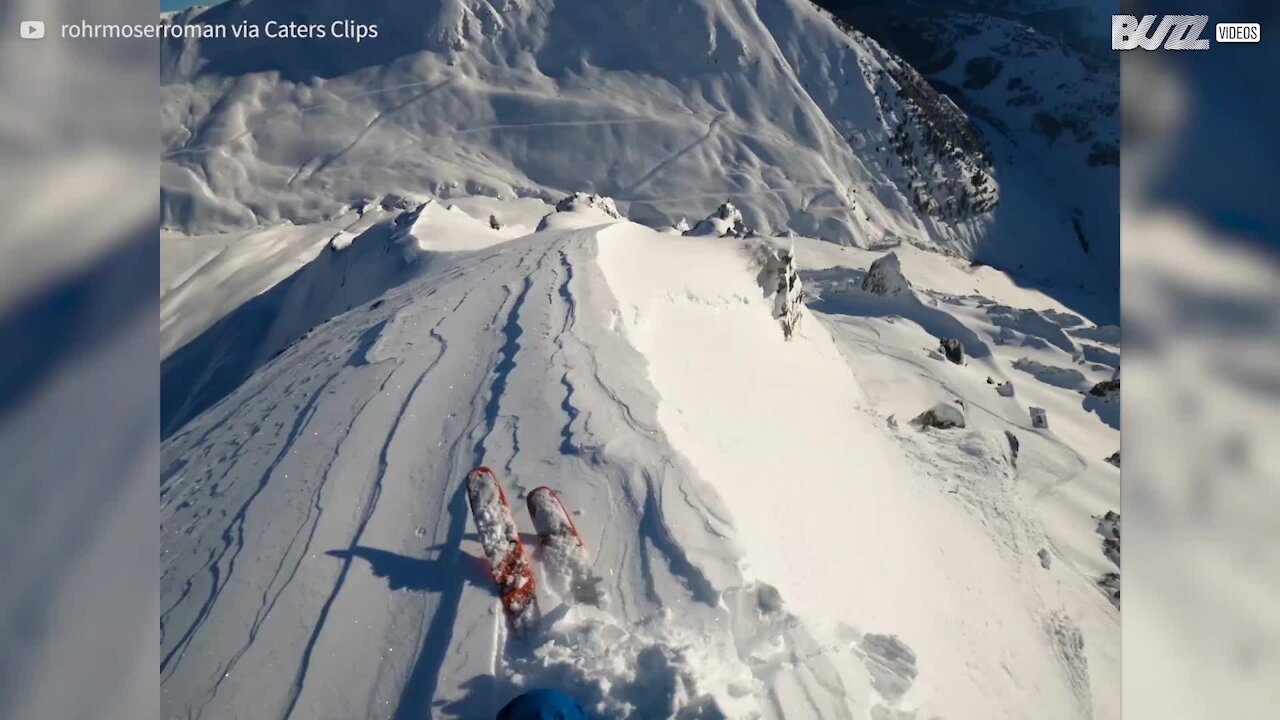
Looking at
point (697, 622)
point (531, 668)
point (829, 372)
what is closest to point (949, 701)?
point (697, 622)

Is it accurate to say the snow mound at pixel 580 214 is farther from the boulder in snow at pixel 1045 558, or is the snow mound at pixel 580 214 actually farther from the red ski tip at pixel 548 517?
the red ski tip at pixel 548 517

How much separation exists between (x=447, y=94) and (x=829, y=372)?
17.1 meters

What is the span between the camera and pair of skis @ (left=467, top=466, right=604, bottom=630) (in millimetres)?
2270

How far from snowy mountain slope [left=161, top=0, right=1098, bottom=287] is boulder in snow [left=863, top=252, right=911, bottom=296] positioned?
7.79 meters

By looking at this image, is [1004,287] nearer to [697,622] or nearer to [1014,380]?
[1014,380]

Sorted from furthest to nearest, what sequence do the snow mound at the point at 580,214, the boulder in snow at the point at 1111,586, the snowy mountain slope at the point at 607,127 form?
1. the snowy mountain slope at the point at 607,127
2. the snow mound at the point at 580,214
3. the boulder in snow at the point at 1111,586

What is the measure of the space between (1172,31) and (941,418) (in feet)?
14.4

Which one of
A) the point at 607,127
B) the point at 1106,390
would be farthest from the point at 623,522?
the point at 607,127

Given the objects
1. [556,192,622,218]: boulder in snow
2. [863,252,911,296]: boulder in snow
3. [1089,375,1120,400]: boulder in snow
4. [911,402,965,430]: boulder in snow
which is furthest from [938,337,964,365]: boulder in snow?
[556,192,622,218]: boulder in snow

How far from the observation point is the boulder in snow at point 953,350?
8.16 m

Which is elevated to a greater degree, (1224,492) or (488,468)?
(1224,492)

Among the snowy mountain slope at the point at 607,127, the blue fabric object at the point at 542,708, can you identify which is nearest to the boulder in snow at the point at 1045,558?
the blue fabric object at the point at 542,708

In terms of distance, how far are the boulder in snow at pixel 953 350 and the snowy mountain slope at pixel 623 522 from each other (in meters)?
2.31

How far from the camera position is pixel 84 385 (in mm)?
1792
